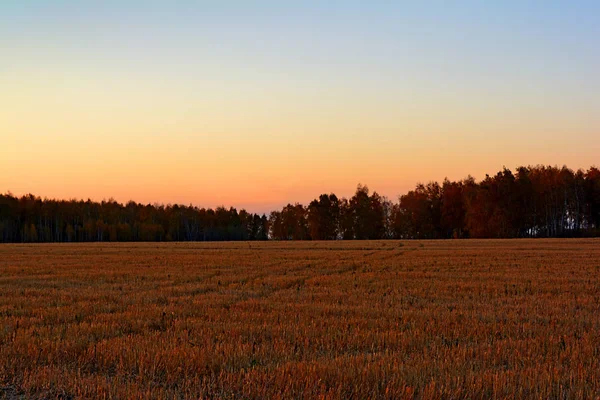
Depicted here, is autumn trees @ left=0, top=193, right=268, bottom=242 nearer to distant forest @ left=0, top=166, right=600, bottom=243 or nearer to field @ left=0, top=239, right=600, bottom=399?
distant forest @ left=0, top=166, right=600, bottom=243

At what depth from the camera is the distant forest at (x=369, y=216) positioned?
105 metres

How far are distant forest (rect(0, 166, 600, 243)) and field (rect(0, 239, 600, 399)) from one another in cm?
9241

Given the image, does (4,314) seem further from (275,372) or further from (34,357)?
(275,372)

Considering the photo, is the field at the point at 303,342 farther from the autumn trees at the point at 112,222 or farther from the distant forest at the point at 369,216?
the autumn trees at the point at 112,222

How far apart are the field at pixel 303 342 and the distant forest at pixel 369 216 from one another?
3638 inches

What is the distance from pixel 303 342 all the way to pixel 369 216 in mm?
126164

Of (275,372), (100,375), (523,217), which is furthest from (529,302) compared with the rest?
(523,217)

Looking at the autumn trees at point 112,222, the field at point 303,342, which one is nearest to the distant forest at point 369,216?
the autumn trees at point 112,222

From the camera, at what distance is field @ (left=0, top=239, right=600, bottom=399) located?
7.10 meters

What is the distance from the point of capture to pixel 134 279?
23.3 meters

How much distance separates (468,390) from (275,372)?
262cm

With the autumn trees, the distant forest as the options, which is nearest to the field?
the distant forest

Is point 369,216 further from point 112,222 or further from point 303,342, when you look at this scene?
point 303,342

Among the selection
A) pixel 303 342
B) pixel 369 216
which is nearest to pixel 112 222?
pixel 369 216
